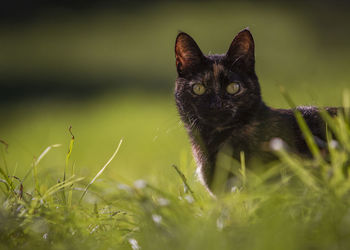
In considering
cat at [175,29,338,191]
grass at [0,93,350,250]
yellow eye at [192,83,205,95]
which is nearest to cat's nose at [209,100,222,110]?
cat at [175,29,338,191]

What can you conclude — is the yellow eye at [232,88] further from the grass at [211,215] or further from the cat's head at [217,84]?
the grass at [211,215]

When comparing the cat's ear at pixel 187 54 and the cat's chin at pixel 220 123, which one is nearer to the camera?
the cat's chin at pixel 220 123

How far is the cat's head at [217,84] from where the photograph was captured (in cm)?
176

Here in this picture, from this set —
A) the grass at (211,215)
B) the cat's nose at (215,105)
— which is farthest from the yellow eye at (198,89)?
the grass at (211,215)

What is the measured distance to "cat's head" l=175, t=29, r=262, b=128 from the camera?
69.2 inches

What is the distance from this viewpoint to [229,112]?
5.72ft

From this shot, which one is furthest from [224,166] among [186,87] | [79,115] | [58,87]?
[58,87]

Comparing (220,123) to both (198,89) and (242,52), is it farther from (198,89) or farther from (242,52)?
(242,52)

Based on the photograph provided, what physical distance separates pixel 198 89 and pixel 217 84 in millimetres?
90

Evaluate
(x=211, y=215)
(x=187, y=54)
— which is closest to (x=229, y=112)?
(x=187, y=54)

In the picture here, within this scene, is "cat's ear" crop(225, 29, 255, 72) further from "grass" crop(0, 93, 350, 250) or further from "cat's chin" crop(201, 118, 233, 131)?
"grass" crop(0, 93, 350, 250)

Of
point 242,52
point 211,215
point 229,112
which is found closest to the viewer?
point 211,215

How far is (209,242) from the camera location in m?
1.03

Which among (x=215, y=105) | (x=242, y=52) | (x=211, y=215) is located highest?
(x=242, y=52)
